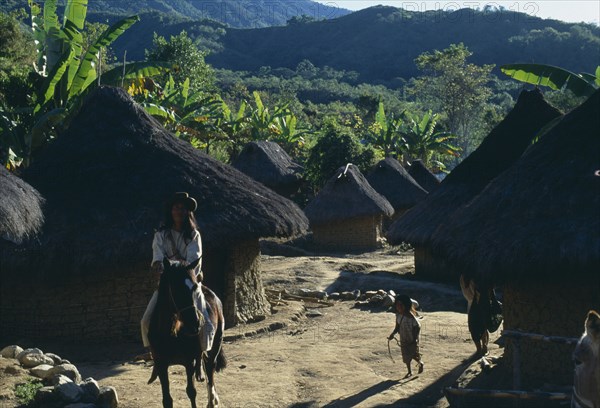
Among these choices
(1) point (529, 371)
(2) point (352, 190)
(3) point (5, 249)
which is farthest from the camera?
(2) point (352, 190)

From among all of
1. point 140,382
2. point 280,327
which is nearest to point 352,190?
point 280,327

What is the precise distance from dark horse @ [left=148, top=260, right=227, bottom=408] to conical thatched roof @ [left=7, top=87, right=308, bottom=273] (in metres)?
4.08

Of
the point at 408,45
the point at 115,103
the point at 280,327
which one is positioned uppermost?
the point at 408,45

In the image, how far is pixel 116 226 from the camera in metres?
11.7

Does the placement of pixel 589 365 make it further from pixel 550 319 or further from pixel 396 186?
pixel 396 186

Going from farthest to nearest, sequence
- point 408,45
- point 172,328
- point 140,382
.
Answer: point 408,45 < point 140,382 < point 172,328

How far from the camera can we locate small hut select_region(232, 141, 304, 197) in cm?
2991

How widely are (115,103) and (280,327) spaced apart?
187 inches

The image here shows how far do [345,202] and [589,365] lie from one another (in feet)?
69.8

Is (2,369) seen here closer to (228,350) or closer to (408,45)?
(228,350)

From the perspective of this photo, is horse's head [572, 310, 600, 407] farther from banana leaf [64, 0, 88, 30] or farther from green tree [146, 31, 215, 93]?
green tree [146, 31, 215, 93]

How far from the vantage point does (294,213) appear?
545 inches

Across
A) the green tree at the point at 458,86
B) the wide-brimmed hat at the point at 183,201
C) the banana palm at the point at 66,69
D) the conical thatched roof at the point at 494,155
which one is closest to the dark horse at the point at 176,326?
the wide-brimmed hat at the point at 183,201

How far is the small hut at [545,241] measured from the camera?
775 centimetres
